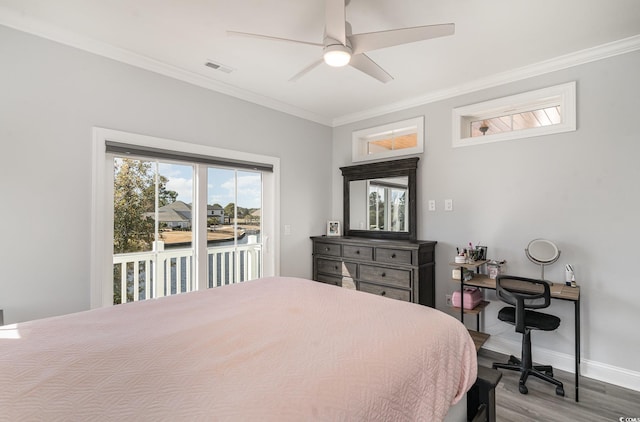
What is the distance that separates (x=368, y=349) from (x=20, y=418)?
1004 millimetres

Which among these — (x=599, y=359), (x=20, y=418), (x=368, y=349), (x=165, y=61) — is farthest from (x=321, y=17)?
(x=599, y=359)

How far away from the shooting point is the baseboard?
238 cm

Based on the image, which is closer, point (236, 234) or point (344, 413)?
point (344, 413)

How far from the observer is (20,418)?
0.77 metres

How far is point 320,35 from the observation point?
229 cm

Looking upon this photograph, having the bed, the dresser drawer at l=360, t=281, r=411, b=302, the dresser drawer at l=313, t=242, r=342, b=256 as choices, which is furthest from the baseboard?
the bed

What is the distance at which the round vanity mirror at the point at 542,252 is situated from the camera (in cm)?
261

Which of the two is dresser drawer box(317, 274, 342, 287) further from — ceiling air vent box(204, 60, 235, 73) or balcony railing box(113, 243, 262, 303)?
ceiling air vent box(204, 60, 235, 73)

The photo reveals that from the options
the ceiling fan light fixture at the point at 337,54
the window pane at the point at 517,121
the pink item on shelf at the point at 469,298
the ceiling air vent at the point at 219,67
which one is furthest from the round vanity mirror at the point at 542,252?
the ceiling air vent at the point at 219,67

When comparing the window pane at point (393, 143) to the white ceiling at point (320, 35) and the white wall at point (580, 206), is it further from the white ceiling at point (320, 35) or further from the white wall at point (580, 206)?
the white ceiling at point (320, 35)

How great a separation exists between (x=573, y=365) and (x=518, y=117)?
2.27 metres

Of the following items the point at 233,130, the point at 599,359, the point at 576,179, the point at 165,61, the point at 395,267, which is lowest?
the point at 599,359

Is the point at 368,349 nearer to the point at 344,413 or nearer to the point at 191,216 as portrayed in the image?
the point at 344,413

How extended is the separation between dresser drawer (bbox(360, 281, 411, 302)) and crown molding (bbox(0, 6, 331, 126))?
232 centimetres
